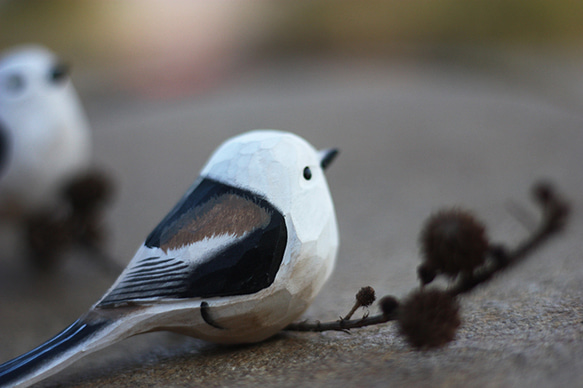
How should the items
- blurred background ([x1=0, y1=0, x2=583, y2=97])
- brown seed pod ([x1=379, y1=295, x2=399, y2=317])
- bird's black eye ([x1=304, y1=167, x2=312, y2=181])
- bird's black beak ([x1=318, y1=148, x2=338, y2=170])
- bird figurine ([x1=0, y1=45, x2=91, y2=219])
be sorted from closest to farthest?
brown seed pod ([x1=379, y1=295, x2=399, y2=317]) < bird's black eye ([x1=304, y1=167, x2=312, y2=181]) < bird's black beak ([x1=318, y1=148, x2=338, y2=170]) < bird figurine ([x1=0, y1=45, x2=91, y2=219]) < blurred background ([x1=0, y1=0, x2=583, y2=97])

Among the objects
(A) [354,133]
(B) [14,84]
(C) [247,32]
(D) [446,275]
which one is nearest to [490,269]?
(D) [446,275]

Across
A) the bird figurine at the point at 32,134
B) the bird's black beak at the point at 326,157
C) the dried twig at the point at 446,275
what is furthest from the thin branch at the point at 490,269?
the bird figurine at the point at 32,134

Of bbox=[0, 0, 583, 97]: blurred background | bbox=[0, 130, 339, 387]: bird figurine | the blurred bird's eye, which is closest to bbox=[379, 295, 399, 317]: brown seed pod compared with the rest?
bbox=[0, 130, 339, 387]: bird figurine

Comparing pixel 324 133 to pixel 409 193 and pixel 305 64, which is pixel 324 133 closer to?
pixel 409 193

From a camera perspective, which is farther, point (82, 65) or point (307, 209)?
point (82, 65)

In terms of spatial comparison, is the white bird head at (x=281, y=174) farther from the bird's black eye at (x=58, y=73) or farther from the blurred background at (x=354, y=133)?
the bird's black eye at (x=58, y=73)

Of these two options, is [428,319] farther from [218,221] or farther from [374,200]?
[374,200]

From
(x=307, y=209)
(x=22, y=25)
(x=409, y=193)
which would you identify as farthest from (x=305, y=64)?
(x=307, y=209)

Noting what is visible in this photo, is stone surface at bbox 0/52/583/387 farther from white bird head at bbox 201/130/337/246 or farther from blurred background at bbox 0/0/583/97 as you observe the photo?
blurred background at bbox 0/0/583/97
